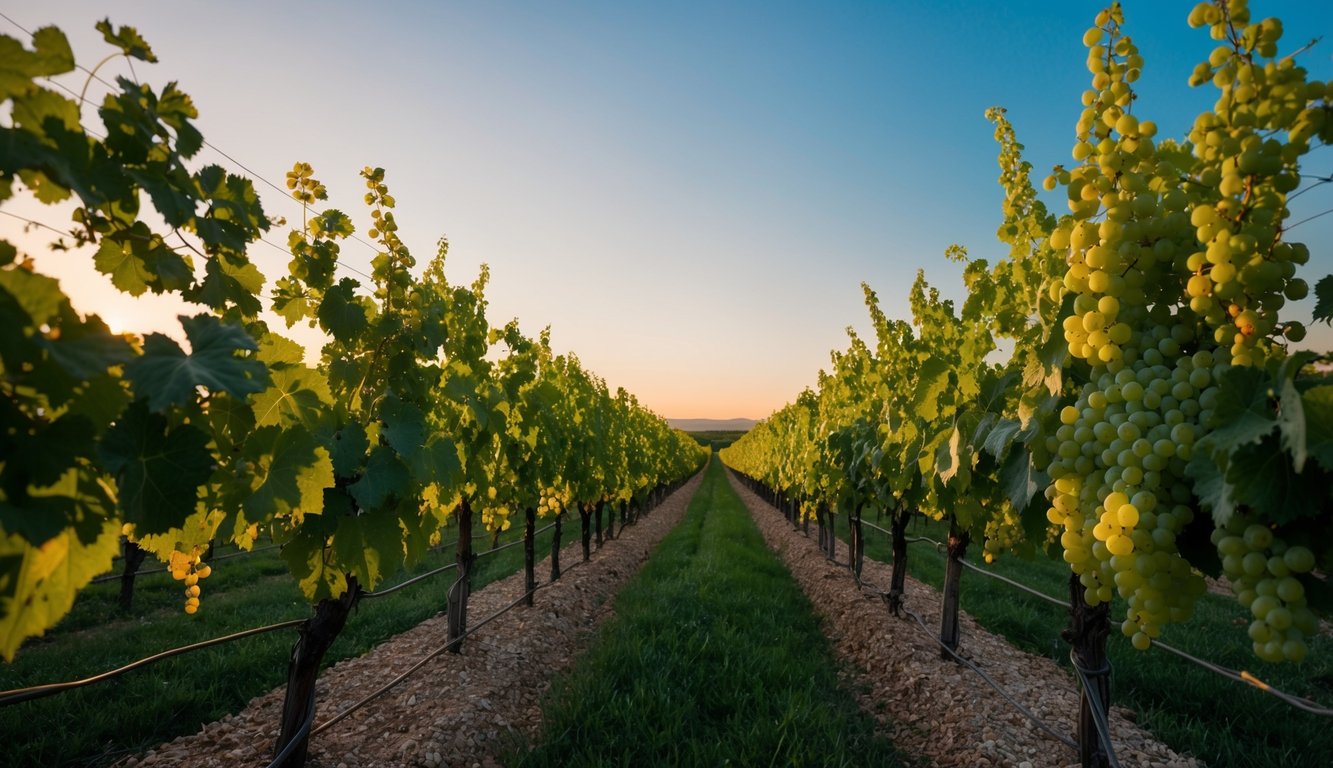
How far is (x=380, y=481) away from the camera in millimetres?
2912

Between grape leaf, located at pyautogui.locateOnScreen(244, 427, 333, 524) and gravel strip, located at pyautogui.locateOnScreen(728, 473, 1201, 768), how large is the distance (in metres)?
4.67

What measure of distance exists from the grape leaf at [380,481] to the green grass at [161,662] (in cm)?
247

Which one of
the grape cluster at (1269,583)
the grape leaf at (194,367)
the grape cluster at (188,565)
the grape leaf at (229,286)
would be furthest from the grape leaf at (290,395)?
the grape cluster at (1269,583)

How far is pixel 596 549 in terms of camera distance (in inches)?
543

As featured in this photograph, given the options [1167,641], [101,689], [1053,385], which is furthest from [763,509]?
[1053,385]

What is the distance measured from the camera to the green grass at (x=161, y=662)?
14.3ft

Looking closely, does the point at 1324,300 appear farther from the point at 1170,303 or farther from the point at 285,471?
the point at 285,471

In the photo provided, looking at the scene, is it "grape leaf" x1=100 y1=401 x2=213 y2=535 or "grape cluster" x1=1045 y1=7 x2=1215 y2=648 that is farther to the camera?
"grape cluster" x1=1045 y1=7 x2=1215 y2=648

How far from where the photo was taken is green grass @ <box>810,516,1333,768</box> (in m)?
4.51

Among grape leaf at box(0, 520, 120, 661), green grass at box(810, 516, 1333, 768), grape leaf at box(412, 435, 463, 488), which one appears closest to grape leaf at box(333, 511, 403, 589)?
grape leaf at box(412, 435, 463, 488)

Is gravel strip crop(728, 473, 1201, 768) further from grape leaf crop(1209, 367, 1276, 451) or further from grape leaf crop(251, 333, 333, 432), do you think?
grape leaf crop(251, 333, 333, 432)

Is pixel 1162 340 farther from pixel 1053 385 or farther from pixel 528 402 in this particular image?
pixel 528 402

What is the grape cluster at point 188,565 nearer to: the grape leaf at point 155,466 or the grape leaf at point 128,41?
the grape leaf at point 155,466

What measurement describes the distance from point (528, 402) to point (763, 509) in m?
19.6
